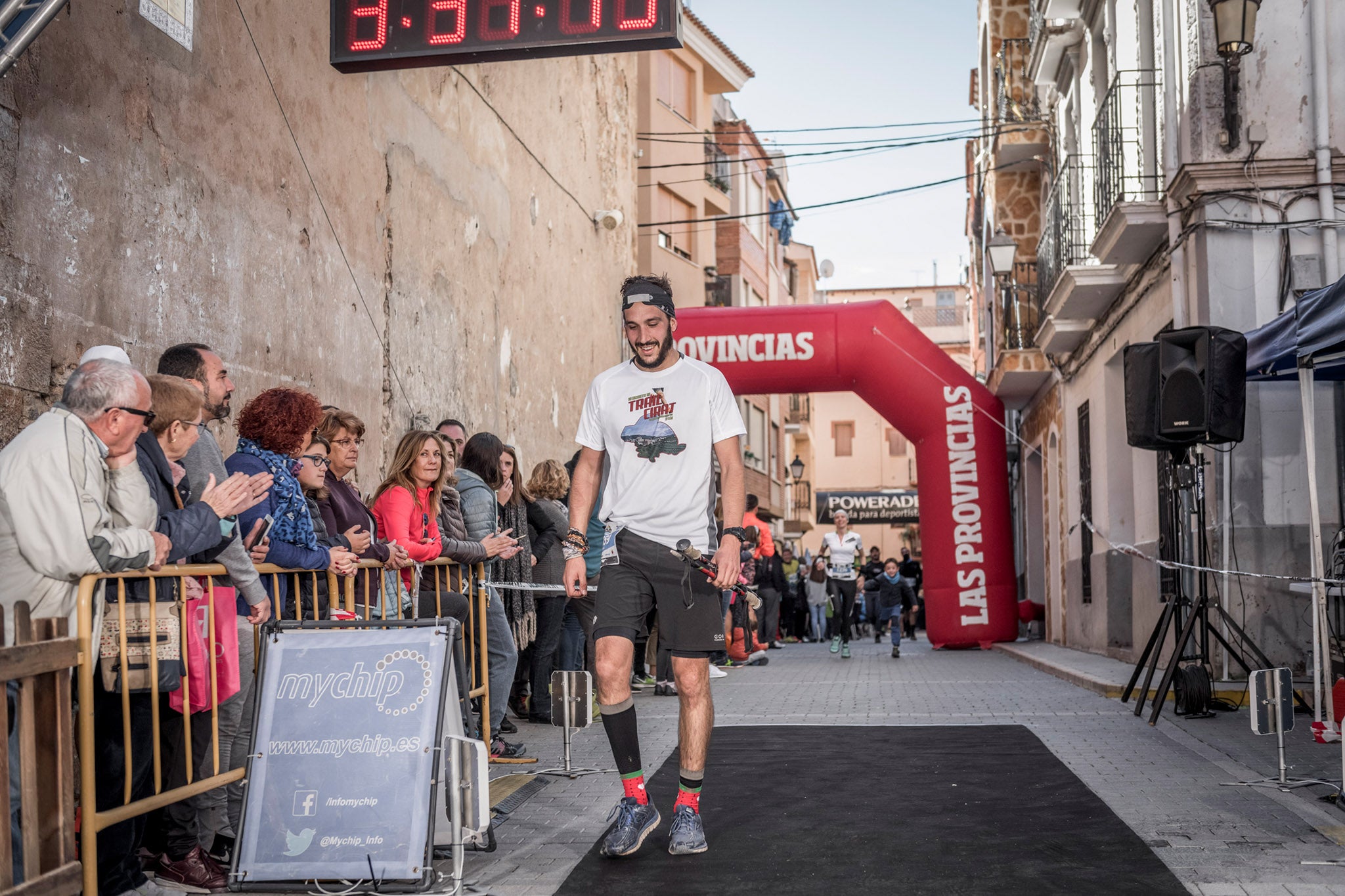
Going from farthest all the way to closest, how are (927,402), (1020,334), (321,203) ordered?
1. (1020,334)
2. (927,402)
3. (321,203)

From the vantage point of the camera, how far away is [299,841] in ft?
14.7

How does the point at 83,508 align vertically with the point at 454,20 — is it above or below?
below

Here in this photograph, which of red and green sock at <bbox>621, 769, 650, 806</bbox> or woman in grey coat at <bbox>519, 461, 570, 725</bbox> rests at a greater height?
woman in grey coat at <bbox>519, 461, 570, 725</bbox>

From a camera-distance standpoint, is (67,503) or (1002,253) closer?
(67,503)

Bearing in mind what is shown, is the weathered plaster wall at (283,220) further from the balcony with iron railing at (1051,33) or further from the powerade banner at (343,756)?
the balcony with iron railing at (1051,33)

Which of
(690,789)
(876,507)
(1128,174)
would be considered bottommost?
(690,789)

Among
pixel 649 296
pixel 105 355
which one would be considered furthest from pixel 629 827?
pixel 105 355

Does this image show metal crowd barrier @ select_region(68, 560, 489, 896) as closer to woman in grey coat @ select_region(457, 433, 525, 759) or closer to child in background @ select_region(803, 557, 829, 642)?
woman in grey coat @ select_region(457, 433, 525, 759)

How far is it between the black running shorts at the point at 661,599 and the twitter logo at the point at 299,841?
133 centimetres

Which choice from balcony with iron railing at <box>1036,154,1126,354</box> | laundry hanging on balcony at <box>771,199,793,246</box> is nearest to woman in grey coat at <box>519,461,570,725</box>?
balcony with iron railing at <box>1036,154,1126,354</box>

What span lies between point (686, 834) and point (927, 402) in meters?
13.2

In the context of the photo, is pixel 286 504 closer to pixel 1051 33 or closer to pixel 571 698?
pixel 571 698

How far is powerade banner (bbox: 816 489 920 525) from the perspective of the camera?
51.8 m

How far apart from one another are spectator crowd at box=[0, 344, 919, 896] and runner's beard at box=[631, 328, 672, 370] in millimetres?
1333
